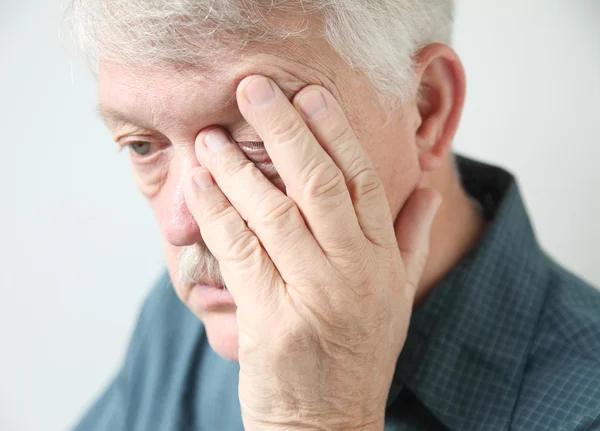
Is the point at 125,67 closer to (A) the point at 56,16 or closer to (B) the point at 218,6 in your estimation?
(B) the point at 218,6

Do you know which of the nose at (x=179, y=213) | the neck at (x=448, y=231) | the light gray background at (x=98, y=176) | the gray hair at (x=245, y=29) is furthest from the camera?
the light gray background at (x=98, y=176)

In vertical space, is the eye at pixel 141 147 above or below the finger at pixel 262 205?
above

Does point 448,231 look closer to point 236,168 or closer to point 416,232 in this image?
point 416,232

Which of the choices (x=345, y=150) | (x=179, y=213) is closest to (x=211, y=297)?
(x=179, y=213)

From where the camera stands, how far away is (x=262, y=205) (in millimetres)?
1081

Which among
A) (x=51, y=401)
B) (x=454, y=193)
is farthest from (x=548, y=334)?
(x=51, y=401)

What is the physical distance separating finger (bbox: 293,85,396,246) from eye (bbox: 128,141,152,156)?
1.10 feet

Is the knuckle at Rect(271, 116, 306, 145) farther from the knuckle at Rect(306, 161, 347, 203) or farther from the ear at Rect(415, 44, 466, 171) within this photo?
the ear at Rect(415, 44, 466, 171)

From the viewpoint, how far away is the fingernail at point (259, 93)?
3.44ft

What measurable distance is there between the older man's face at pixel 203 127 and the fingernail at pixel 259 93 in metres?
0.03

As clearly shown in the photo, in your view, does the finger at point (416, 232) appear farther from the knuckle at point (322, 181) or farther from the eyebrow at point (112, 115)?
the eyebrow at point (112, 115)

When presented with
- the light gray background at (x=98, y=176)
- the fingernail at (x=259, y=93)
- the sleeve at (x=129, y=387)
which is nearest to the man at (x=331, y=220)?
the fingernail at (x=259, y=93)

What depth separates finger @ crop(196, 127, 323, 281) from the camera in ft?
3.52

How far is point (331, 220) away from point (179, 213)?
0.29 m
